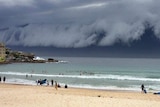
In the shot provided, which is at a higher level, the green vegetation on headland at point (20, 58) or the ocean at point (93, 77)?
the green vegetation on headland at point (20, 58)

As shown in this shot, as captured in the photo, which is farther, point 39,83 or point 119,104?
point 39,83

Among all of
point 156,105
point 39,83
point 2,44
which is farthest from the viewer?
point 2,44

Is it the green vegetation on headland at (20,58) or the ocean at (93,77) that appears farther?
the green vegetation on headland at (20,58)

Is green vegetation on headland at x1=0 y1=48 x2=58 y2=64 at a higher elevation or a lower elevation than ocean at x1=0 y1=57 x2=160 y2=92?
higher

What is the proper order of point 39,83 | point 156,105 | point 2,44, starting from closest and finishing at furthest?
point 156,105 → point 39,83 → point 2,44

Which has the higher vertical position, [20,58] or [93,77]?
[20,58]

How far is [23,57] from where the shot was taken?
192 m

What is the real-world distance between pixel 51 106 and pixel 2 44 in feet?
520

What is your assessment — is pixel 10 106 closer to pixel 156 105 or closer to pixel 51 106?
pixel 51 106

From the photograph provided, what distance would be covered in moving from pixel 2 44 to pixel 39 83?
129301 millimetres

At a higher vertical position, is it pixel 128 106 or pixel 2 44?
pixel 2 44

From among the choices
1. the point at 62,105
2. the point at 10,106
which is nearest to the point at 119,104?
the point at 62,105

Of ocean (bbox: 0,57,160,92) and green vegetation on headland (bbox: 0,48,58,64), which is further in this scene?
green vegetation on headland (bbox: 0,48,58,64)

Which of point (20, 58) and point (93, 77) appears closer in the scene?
point (93, 77)
